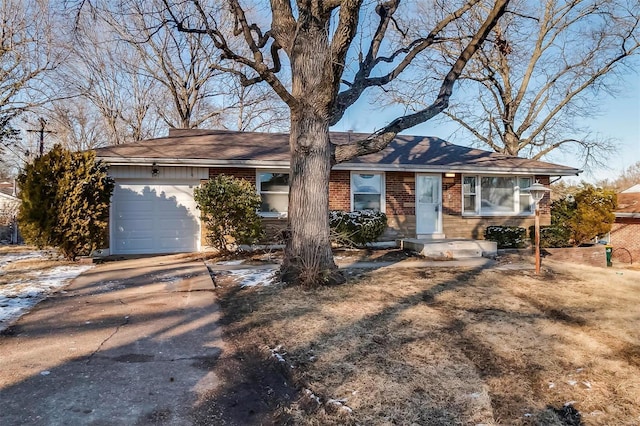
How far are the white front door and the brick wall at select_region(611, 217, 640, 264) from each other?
12717mm

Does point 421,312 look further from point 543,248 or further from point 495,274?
point 543,248

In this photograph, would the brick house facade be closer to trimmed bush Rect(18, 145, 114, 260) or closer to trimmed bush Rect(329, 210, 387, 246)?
trimmed bush Rect(329, 210, 387, 246)

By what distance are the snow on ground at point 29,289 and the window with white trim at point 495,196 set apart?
36.3 feet

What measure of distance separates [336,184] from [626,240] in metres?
17.4

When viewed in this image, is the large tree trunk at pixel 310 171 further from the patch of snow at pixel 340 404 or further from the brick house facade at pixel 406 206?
the brick house facade at pixel 406 206

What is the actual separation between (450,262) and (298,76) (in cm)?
536

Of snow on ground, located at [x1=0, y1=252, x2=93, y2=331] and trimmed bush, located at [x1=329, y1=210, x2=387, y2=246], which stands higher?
trimmed bush, located at [x1=329, y1=210, x2=387, y2=246]

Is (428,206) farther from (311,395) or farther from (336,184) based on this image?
(311,395)

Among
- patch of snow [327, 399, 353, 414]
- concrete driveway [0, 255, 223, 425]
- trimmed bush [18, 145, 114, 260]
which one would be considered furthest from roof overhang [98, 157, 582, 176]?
patch of snow [327, 399, 353, 414]

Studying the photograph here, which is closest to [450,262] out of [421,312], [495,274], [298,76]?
[495,274]

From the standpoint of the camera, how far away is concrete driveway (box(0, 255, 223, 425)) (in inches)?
107

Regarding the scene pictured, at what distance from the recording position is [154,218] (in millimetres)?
10734

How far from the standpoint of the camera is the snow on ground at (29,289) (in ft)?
16.6

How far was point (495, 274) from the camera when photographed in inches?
298
